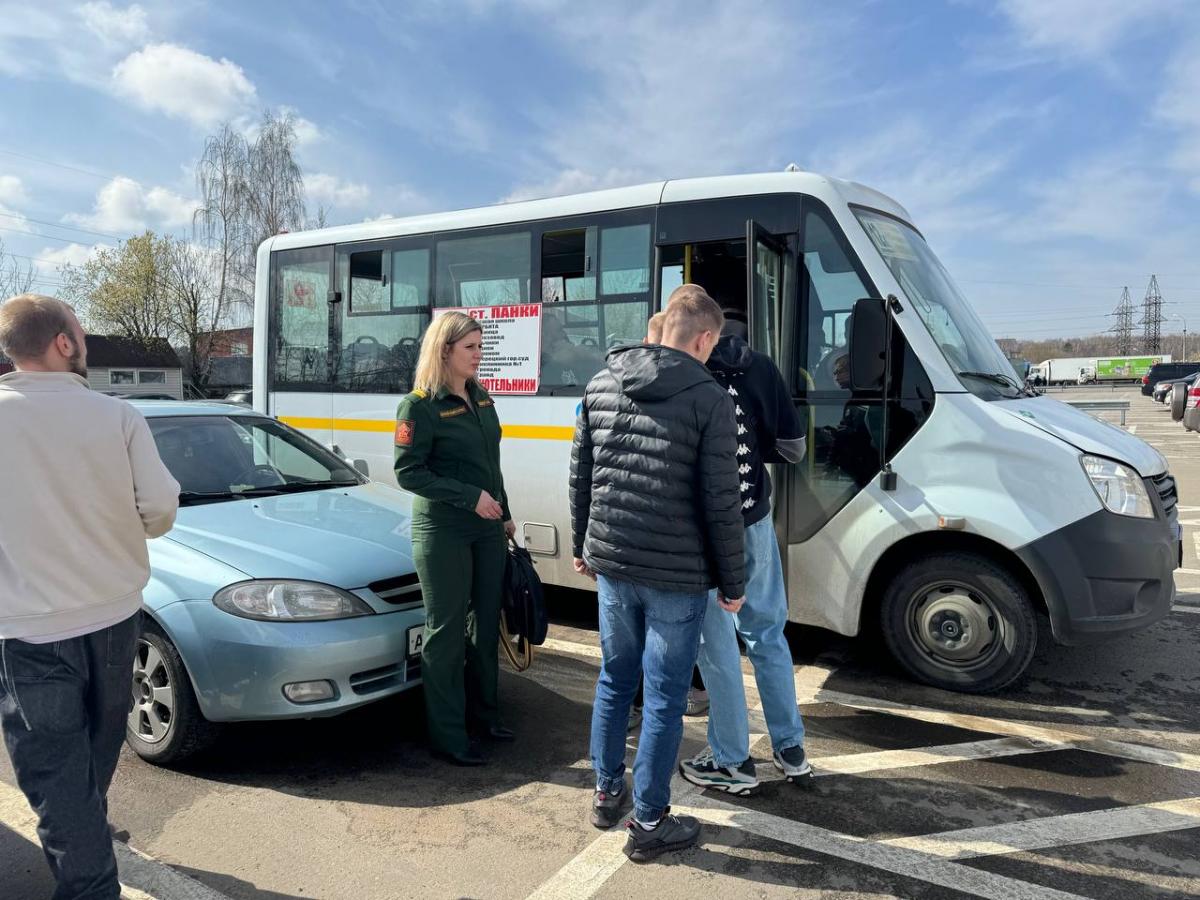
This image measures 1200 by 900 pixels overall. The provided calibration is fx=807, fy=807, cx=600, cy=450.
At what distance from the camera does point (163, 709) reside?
351 centimetres

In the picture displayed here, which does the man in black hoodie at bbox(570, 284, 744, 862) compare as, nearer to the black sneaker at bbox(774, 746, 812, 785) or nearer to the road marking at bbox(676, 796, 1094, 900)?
the road marking at bbox(676, 796, 1094, 900)

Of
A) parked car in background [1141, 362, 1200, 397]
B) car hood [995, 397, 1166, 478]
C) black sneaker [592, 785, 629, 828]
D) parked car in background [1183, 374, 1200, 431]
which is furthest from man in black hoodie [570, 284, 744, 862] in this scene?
parked car in background [1141, 362, 1200, 397]

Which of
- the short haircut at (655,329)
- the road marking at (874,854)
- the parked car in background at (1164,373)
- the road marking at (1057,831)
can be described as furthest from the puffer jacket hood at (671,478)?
the parked car in background at (1164,373)

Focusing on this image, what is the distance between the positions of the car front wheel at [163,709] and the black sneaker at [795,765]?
244cm

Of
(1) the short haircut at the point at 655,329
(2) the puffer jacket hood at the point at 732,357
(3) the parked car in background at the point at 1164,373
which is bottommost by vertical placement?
(2) the puffer jacket hood at the point at 732,357

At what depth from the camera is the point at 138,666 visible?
3.58 metres

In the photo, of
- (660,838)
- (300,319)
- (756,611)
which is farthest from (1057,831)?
(300,319)

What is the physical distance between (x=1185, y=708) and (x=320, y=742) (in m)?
4.40

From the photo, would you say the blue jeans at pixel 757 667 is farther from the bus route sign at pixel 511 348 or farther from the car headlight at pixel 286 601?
the bus route sign at pixel 511 348

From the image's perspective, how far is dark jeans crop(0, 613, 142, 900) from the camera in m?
2.30

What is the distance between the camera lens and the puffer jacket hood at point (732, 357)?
132 inches

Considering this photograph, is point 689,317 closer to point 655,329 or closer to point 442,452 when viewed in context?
point 655,329

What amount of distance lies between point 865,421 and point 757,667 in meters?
1.65

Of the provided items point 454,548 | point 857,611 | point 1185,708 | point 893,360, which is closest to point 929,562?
point 857,611
